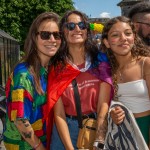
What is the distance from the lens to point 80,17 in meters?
3.03

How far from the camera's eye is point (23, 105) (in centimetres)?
277

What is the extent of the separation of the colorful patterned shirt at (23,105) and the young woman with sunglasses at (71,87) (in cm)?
8

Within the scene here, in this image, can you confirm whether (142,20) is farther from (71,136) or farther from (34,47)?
(71,136)

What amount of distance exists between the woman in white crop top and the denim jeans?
1.30 feet

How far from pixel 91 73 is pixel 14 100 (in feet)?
2.35

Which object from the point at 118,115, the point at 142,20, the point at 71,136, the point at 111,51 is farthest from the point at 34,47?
the point at 142,20

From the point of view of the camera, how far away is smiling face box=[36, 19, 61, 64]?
9.75ft

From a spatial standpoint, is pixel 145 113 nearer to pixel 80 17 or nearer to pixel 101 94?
pixel 101 94

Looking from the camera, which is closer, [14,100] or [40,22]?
[14,100]

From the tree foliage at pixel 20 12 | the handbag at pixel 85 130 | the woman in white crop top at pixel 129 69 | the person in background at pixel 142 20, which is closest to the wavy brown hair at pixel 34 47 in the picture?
the handbag at pixel 85 130

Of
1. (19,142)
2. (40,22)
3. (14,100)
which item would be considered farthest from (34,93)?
(40,22)

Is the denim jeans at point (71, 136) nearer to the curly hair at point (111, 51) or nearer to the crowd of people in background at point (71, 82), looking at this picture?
the crowd of people in background at point (71, 82)

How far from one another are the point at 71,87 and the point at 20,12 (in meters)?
30.8

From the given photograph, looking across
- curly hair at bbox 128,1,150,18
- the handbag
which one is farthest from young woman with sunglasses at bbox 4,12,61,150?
curly hair at bbox 128,1,150,18
